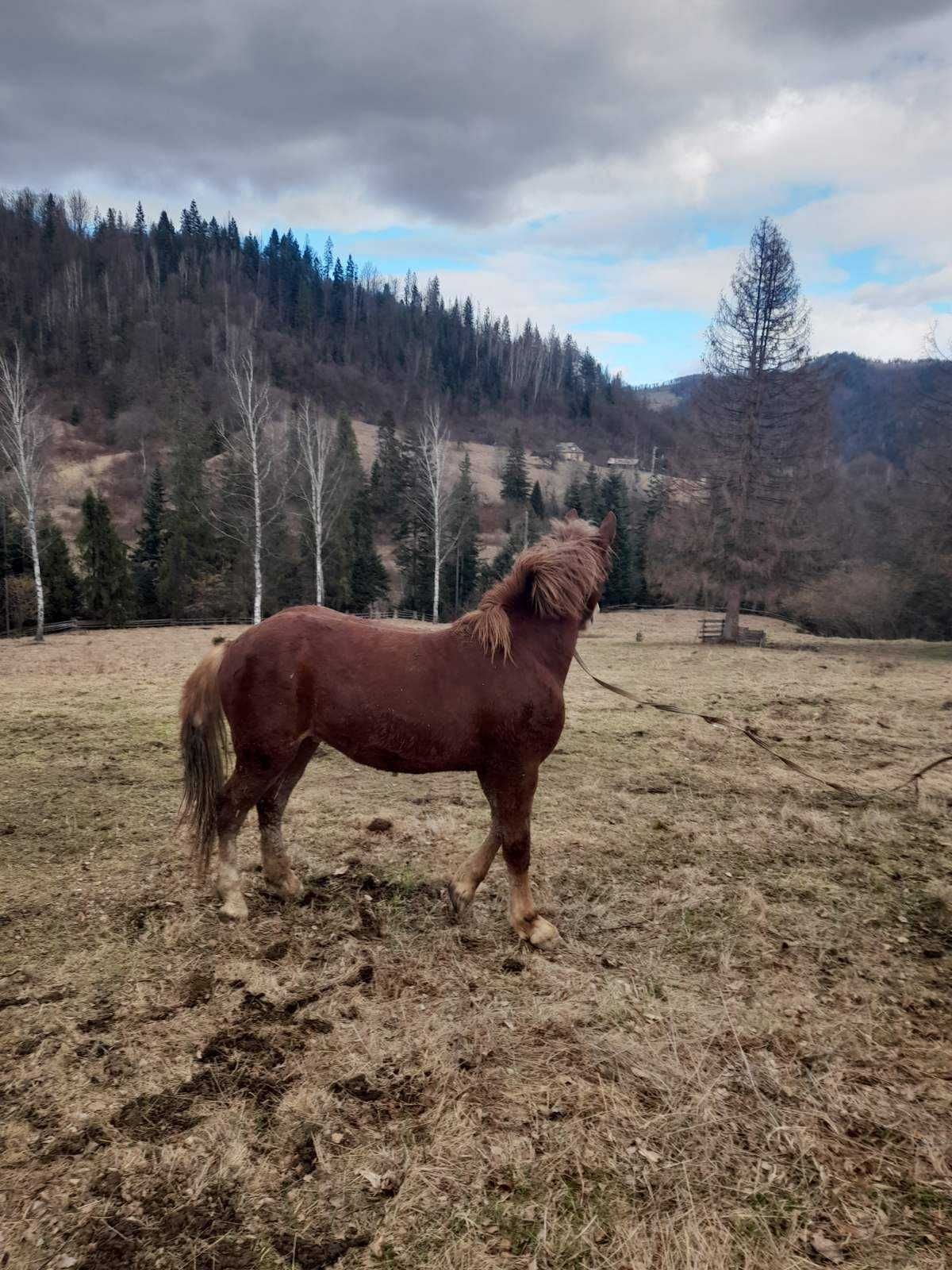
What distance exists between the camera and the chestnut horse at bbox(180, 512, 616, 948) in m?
3.49

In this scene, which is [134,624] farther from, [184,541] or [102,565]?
[184,541]

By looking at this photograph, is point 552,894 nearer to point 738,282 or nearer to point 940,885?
point 940,885

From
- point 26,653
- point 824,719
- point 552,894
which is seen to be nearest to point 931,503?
point 824,719

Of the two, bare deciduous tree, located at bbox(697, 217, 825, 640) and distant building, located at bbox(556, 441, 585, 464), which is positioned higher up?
distant building, located at bbox(556, 441, 585, 464)

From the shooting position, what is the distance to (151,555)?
35125mm

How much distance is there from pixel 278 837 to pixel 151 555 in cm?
3576

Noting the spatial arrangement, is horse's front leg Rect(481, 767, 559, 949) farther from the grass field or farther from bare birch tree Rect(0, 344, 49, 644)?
bare birch tree Rect(0, 344, 49, 644)

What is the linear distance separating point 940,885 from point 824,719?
4.93 metres

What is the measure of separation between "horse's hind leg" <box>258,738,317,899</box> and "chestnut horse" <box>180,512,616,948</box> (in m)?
0.17

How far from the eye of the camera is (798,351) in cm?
2047

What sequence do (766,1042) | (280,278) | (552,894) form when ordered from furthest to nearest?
(280,278) → (552,894) → (766,1042)

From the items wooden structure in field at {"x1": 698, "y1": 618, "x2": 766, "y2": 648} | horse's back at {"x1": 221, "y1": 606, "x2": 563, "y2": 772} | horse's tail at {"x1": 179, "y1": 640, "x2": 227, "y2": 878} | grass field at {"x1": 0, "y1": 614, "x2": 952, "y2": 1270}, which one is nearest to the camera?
grass field at {"x1": 0, "y1": 614, "x2": 952, "y2": 1270}

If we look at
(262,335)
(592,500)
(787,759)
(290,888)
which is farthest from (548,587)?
(262,335)

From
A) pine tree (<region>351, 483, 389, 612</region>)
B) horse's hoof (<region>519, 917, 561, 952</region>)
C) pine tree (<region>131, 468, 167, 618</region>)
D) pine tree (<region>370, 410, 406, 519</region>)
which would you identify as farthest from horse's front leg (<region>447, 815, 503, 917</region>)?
pine tree (<region>370, 410, 406, 519</region>)
